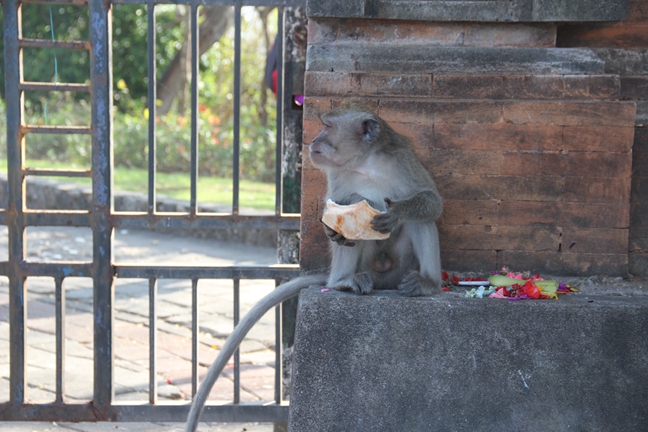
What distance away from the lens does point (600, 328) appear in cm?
280

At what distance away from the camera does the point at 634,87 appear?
11.2 feet

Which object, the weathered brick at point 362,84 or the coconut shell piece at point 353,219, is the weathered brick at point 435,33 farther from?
the coconut shell piece at point 353,219

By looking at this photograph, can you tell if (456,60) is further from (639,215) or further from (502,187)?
(639,215)

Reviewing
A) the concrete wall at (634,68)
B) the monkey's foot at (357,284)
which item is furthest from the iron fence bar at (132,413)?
the concrete wall at (634,68)

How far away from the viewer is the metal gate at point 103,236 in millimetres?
3719

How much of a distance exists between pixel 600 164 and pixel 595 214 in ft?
0.67

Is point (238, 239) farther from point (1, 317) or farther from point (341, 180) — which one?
point (341, 180)

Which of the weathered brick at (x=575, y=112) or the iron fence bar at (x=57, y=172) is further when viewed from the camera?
the iron fence bar at (x=57, y=172)

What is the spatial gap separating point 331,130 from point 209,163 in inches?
363

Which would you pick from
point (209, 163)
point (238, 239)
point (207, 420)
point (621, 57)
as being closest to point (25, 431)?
point (207, 420)

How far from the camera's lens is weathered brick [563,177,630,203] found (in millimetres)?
3236

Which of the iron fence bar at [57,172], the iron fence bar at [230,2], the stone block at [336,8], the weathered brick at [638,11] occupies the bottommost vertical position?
the iron fence bar at [57,172]

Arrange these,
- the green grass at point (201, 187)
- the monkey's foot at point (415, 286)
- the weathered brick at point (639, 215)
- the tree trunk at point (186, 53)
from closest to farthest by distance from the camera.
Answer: the monkey's foot at point (415, 286) < the weathered brick at point (639, 215) < the green grass at point (201, 187) < the tree trunk at point (186, 53)

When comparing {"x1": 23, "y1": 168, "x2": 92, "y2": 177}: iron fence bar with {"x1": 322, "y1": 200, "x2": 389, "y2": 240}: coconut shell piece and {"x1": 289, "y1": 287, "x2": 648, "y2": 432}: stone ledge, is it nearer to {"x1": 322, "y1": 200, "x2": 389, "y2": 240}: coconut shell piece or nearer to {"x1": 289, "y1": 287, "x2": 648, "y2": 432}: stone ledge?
{"x1": 322, "y1": 200, "x2": 389, "y2": 240}: coconut shell piece
